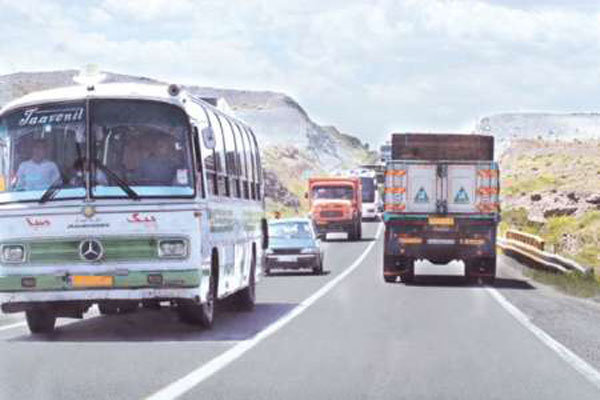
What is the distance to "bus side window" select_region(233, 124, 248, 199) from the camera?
20422 millimetres

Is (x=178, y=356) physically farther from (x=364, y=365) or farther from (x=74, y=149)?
(x=74, y=149)

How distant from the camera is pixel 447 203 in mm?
29750

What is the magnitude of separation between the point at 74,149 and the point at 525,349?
5.65m

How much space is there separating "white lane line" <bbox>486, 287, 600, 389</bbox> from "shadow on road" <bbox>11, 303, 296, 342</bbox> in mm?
3466

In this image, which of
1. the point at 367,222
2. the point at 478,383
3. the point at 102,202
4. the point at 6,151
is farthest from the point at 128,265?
the point at 367,222

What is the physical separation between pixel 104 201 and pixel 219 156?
2.41m

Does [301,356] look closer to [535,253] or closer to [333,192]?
[535,253]

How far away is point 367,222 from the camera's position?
96.8 m

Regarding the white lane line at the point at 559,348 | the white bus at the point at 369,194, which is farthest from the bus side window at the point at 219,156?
the white bus at the point at 369,194

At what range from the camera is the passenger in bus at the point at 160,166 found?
1623 cm

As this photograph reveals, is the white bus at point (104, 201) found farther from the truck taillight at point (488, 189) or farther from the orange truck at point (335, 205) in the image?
the orange truck at point (335, 205)

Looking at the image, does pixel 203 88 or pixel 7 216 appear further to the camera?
pixel 203 88

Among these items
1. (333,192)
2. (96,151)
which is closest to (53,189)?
(96,151)

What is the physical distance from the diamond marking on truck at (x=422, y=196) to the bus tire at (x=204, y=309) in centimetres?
1265
